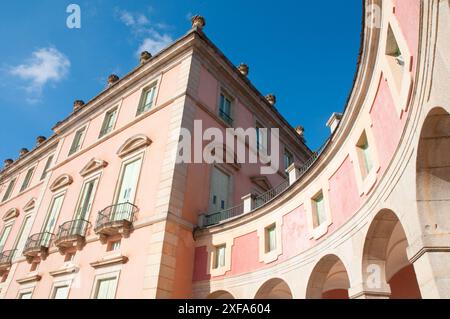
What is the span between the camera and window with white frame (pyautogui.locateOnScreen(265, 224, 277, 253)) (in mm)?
11133

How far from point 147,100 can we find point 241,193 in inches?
292

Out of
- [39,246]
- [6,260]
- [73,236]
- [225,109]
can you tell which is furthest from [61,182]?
[225,109]

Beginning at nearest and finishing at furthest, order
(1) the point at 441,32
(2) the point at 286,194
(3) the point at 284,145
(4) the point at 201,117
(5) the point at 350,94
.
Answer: (1) the point at 441,32 < (5) the point at 350,94 < (2) the point at 286,194 < (4) the point at 201,117 < (3) the point at 284,145

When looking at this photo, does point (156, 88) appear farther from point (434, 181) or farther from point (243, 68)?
point (434, 181)

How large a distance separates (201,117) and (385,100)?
35.6 ft

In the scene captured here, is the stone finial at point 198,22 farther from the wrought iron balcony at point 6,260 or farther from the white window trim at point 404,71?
the wrought iron balcony at point 6,260

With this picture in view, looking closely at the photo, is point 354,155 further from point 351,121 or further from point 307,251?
point 307,251

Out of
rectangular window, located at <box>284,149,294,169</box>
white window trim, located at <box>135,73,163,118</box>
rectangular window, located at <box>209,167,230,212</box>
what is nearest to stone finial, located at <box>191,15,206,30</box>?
white window trim, located at <box>135,73,163,118</box>

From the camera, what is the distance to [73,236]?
1540 cm

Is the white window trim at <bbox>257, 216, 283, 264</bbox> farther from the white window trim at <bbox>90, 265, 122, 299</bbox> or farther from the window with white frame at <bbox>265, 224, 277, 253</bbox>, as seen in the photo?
the white window trim at <bbox>90, 265, 122, 299</bbox>

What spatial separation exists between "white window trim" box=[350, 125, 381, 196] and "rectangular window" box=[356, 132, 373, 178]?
0.17ft

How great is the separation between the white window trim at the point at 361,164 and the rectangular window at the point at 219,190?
8359mm
